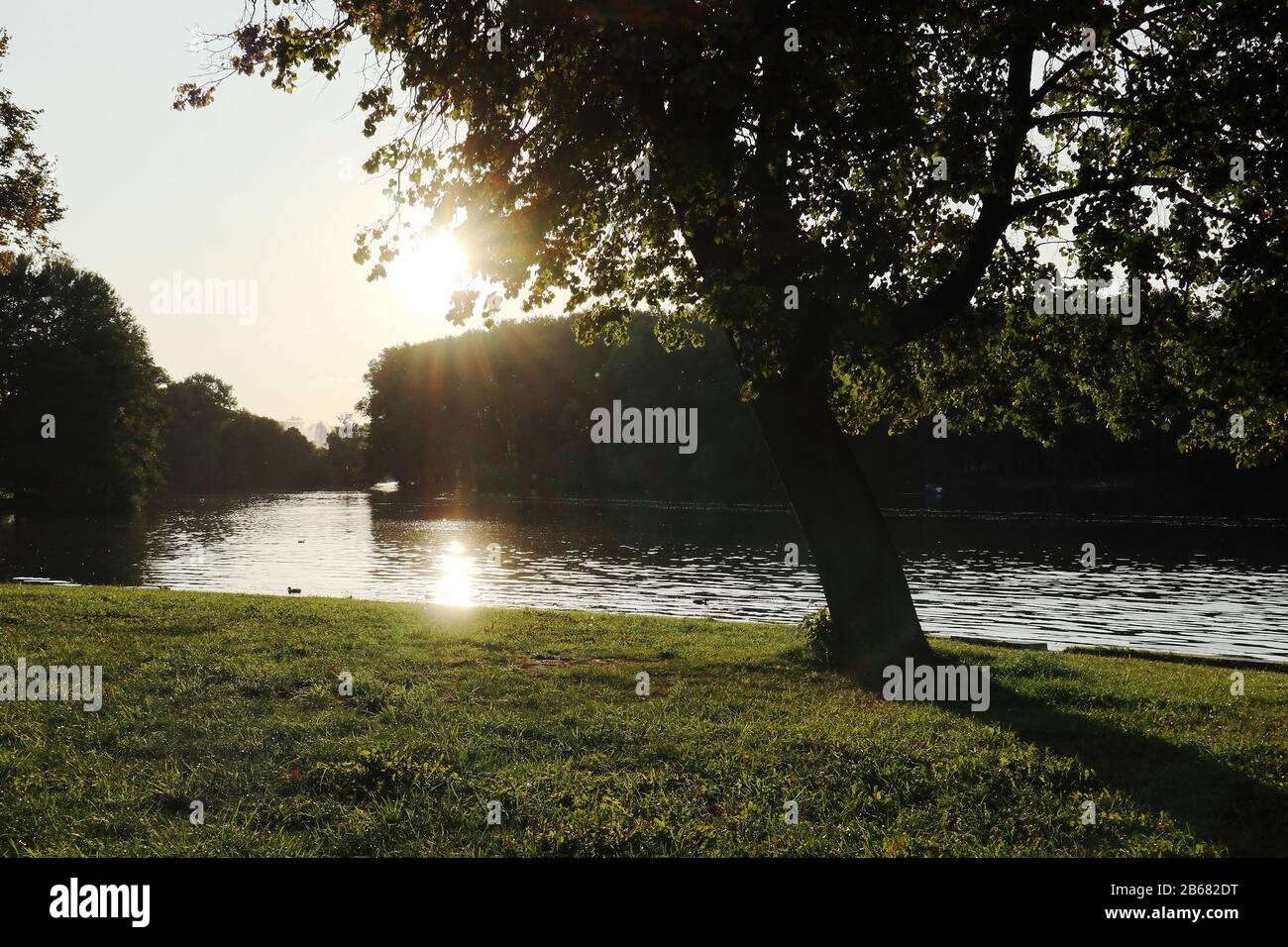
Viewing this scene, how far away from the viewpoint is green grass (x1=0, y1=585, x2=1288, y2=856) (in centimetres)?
682

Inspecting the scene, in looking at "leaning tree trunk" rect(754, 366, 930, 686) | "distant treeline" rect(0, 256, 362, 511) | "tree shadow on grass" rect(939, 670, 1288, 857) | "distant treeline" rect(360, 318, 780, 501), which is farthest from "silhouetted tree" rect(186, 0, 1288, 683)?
"distant treeline" rect(0, 256, 362, 511)

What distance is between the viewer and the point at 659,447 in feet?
352

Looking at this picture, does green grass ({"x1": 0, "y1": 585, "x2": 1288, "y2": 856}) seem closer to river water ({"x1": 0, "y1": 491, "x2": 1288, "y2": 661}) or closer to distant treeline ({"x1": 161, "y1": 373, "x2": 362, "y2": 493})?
river water ({"x1": 0, "y1": 491, "x2": 1288, "y2": 661})

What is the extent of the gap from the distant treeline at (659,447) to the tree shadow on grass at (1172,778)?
2891 inches

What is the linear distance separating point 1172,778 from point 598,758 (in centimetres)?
A: 500

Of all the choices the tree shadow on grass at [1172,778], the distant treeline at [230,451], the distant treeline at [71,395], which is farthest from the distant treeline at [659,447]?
the tree shadow on grass at [1172,778]

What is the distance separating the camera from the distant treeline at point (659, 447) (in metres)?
92.8

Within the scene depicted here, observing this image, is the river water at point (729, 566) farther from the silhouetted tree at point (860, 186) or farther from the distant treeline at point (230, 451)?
the distant treeline at point (230, 451)

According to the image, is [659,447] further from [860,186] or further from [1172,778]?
[1172,778]

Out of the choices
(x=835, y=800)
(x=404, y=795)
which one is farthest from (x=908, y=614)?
(x=404, y=795)
